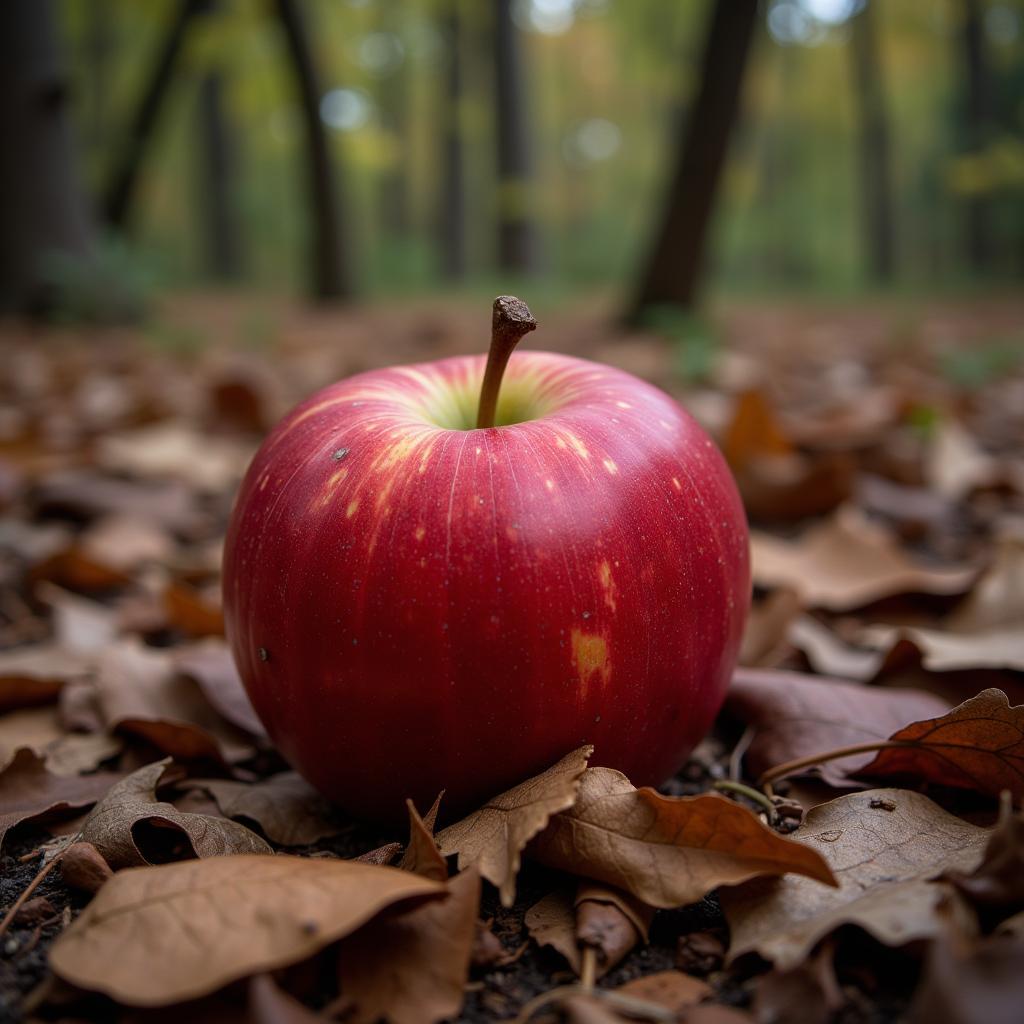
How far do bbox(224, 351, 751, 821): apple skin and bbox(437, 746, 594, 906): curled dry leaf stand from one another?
0.13ft

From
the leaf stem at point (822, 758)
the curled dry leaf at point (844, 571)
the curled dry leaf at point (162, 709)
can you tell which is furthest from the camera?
the curled dry leaf at point (844, 571)

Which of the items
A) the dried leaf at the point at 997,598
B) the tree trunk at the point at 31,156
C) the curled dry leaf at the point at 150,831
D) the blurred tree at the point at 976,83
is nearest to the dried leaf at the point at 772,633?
the dried leaf at the point at 997,598

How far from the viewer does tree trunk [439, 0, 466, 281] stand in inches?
758

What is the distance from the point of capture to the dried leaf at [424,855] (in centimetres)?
113

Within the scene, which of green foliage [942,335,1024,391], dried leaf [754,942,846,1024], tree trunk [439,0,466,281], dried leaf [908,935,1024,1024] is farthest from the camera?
tree trunk [439,0,466,281]

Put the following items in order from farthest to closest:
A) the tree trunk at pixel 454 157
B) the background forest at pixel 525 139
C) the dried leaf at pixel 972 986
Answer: the tree trunk at pixel 454 157 → the background forest at pixel 525 139 → the dried leaf at pixel 972 986

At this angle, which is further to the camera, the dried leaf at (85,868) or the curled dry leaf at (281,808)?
the curled dry leaf at (281,808)

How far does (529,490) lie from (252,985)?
2.02 ft

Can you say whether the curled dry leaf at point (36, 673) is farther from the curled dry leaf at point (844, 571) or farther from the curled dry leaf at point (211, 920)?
the curled dry leaf at point (844, 571)

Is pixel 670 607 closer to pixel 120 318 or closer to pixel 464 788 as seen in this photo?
pixel 464 788

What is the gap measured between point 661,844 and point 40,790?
95cm

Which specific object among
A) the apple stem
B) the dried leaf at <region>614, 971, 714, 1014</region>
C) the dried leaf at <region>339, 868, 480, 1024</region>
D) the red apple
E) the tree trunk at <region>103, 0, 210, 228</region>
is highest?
the tree trunk at <region>103, 0, 210, 228</region>

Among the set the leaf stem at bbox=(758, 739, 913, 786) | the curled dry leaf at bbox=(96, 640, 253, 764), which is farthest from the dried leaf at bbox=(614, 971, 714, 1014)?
the curled dry leaf at bbox=(96, 640, 253, 764)

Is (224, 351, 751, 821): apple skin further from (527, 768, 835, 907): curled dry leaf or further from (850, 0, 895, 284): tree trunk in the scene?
(850, 0, 895, 284): tree trunk
